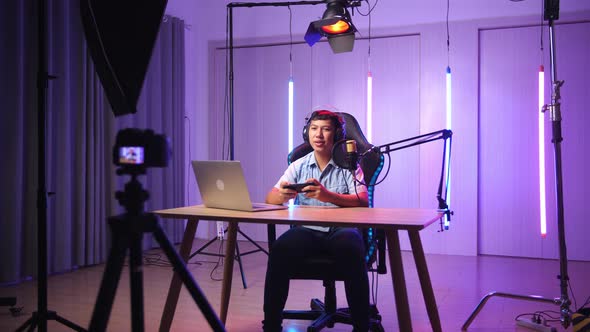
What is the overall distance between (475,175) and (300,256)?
295 centimetres

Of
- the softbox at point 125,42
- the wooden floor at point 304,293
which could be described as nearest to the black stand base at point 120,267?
the softbox at point 125,42

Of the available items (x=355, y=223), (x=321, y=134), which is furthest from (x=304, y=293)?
(x=355, y=223)

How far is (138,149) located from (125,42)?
372mm

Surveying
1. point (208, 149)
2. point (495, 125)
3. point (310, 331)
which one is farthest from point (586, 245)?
point (208, 149)

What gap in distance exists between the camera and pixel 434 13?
4629mm

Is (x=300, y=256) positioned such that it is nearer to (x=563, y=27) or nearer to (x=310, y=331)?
(x=310, y=331)

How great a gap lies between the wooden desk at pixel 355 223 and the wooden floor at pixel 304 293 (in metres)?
0.39

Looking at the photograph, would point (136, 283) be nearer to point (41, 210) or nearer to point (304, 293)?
point (41, 210)

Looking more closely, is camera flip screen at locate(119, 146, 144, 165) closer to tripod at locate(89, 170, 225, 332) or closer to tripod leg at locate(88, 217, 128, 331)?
Answer: tripod at locate(89, 170, 225, 332)

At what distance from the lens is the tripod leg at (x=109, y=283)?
44.7 inches

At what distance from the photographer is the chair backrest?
7.52 feet

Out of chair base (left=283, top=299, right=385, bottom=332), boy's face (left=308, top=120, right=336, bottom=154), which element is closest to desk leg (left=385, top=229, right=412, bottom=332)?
chair base (left=283, top=299, right=385, bottom=332)

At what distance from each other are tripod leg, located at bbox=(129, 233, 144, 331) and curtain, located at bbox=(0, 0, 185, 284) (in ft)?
5.85

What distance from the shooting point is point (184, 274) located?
124 centimetres
